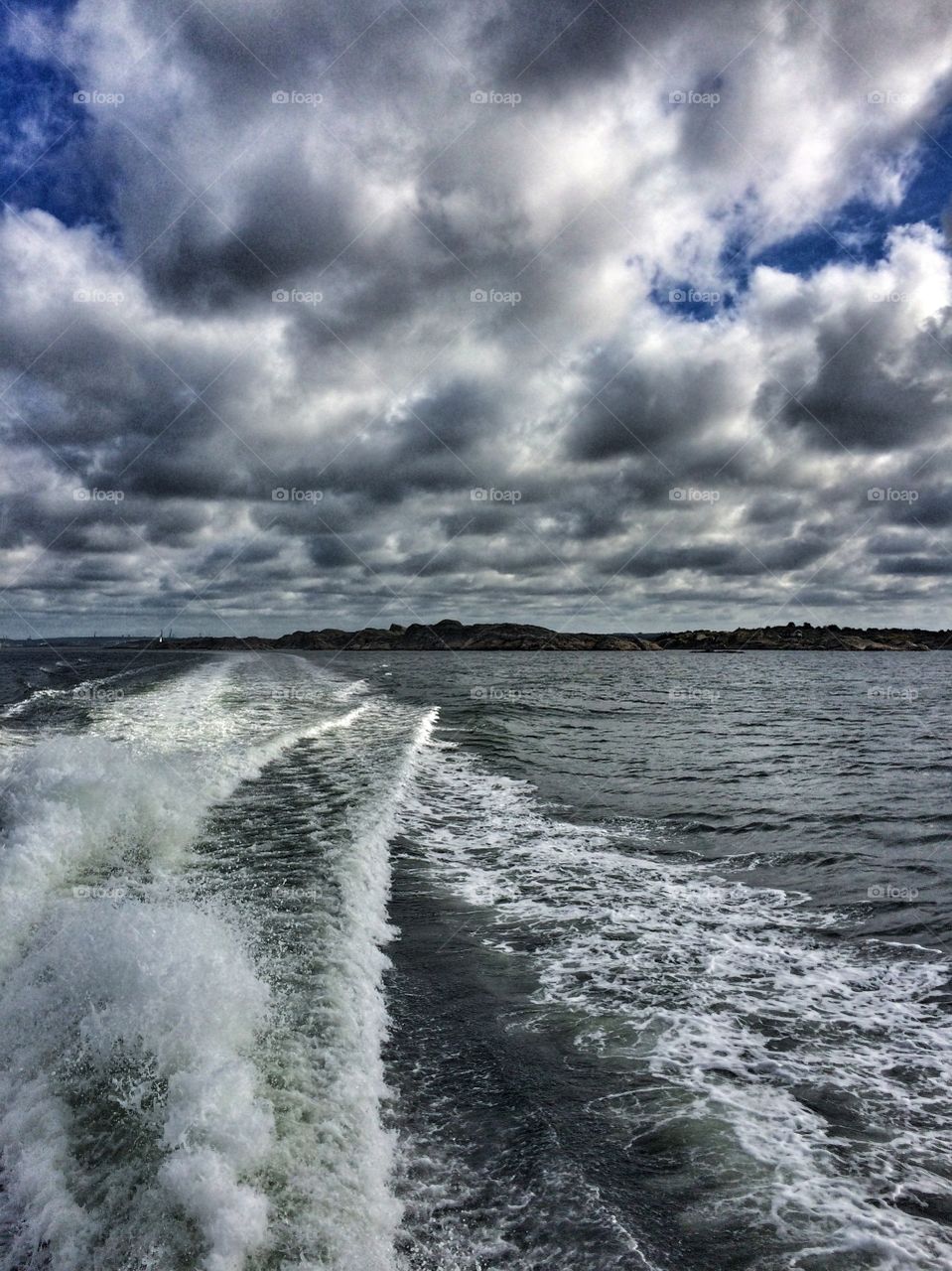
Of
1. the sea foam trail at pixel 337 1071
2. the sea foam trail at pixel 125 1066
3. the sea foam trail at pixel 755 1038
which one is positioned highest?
the sea foam trail at pixel 125 1066

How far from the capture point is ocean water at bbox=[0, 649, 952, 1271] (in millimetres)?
3877

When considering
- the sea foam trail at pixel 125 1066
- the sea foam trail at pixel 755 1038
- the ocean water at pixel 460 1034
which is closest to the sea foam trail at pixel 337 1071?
the ocean water at pixel 460 1034

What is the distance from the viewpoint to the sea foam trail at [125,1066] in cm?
366

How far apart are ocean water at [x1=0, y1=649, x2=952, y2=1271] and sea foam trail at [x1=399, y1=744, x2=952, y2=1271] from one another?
3 cm

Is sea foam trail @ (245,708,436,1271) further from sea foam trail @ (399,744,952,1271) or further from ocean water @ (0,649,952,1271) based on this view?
sea foam trail @ (399,744,952,1271)

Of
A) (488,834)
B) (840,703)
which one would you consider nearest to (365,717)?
(488,834)

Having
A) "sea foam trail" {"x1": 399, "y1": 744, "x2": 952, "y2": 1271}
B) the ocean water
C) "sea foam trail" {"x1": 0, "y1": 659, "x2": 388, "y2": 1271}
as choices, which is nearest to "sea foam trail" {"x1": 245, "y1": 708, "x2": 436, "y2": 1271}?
the ocean water

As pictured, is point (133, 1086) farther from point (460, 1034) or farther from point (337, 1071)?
point (460, 1034)

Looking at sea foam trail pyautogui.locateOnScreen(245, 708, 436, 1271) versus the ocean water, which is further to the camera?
the ocean water

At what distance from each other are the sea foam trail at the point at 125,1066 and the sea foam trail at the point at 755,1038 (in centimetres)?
257

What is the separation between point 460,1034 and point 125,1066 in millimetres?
2619

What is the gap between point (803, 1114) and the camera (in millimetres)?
5020

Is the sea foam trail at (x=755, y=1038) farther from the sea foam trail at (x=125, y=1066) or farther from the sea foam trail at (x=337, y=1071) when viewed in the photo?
the sea foam trail at (x=125, y=1066)

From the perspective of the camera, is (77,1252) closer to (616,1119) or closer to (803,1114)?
(616,1119)
